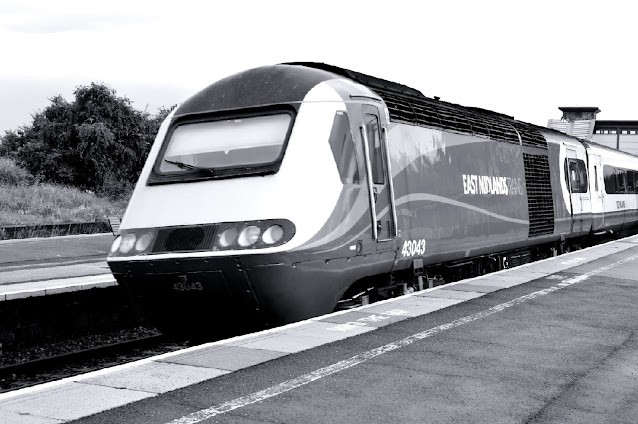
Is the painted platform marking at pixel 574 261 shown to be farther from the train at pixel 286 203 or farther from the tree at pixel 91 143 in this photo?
the tree at pixel 91 143

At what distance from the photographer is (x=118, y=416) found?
16.3 feet

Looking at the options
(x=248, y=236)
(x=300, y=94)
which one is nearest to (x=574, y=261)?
(x=300, y=94)

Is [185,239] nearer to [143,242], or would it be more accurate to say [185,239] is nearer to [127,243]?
[143,242]

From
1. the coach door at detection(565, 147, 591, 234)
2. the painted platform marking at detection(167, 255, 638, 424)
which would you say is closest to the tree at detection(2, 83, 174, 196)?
the coach door at detection(565, 147, 591, 234)

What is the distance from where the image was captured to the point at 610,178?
83.4 feet

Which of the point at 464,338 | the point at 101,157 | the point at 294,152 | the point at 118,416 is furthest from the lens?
the point at 101,157

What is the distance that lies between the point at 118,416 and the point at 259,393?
1.02 m

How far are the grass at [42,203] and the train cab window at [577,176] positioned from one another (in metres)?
21.4

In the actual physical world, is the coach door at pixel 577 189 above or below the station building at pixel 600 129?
below

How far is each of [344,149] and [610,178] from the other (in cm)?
1848

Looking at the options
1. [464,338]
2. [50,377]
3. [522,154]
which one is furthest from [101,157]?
[464,338]

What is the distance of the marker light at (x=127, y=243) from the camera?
9.08 meters

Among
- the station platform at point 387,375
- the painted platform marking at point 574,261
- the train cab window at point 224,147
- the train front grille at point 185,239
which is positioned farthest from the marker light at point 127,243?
the painted platform marking at point 574,261

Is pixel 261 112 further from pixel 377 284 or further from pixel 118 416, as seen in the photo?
pixel 118 416
